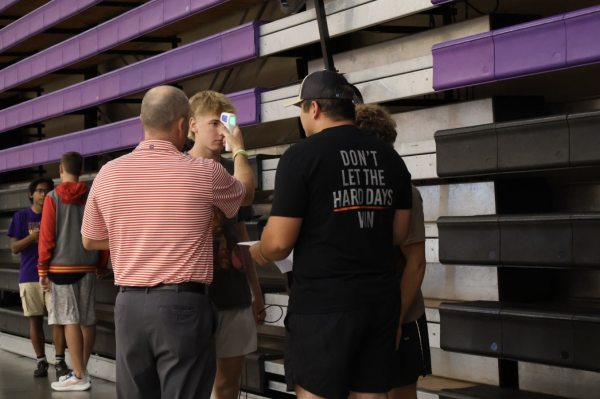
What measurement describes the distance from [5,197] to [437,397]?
625 centimetres

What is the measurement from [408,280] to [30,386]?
4.36m

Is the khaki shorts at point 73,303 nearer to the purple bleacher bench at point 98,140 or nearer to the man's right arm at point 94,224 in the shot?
Result: the purple bleacher bench at point 98,140

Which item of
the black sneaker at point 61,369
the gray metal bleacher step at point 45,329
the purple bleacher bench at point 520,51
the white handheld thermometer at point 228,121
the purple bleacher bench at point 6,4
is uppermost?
the purple bleacher bench at point 6,4

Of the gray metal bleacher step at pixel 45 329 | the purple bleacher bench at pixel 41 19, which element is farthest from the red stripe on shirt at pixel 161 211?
the purple bleacher bench at pixel 41 19

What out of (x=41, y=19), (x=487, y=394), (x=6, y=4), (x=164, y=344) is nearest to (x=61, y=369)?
(x=41, y=19)

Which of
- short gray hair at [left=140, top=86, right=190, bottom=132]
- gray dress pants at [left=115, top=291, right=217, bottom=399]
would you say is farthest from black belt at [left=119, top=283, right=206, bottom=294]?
short gray hair at [left=140, top=86, right=190, bottom=132]

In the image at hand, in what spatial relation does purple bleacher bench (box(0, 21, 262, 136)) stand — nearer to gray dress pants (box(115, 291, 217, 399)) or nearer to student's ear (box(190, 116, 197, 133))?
student's ear (box(190, 116, 197, 133))

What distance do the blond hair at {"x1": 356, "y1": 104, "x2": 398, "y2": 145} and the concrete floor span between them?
3.71 meters

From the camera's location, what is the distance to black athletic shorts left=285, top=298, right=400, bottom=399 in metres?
2.43

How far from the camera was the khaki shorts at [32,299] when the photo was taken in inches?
276

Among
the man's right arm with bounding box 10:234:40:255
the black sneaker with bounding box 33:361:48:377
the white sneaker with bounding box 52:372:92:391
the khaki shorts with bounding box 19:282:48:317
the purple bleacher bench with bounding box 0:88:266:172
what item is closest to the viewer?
the purple bleacher bench with bounding box 0:88:266:172

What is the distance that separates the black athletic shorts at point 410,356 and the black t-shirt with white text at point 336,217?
41cm

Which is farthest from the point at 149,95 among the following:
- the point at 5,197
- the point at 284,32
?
the point at 5,197

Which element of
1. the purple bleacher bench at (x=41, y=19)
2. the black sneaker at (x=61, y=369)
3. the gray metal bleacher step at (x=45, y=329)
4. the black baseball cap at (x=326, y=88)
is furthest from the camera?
the purple bleacher bench at (x=41, y=19)
